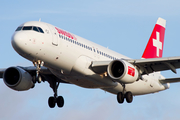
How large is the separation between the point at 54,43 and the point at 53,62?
1.49m

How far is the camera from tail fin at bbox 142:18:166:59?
144ft

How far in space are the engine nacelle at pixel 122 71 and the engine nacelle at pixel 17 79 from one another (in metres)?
8.74

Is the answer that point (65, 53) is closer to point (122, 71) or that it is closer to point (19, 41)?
point (19, 41)

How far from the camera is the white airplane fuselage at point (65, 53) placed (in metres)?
29.1

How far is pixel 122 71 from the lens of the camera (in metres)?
32.7

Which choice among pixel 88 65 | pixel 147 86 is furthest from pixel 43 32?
pixel 147 86

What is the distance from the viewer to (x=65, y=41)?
102 ft

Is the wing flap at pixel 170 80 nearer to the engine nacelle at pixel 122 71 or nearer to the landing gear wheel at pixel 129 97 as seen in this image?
the landing gear wheel at pixel 129 97

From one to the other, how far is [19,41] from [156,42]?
21523mm

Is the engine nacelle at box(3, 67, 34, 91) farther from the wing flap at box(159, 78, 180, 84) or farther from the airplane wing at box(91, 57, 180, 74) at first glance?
the wing flap at box(159, 78, 180, 84)

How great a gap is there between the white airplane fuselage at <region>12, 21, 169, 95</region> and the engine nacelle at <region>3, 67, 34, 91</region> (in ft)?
16.4

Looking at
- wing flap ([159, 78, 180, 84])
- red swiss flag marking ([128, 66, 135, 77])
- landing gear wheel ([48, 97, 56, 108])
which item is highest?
wing flap ([159, 78, 180, 84])

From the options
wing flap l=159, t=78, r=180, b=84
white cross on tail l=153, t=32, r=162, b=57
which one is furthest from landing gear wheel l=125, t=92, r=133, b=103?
white cross on tail l=153, t=32, r=162, b=57

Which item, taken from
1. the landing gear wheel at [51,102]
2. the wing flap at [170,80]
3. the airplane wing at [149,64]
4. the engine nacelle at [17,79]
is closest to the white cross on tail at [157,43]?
the wing flap at [170,80]
